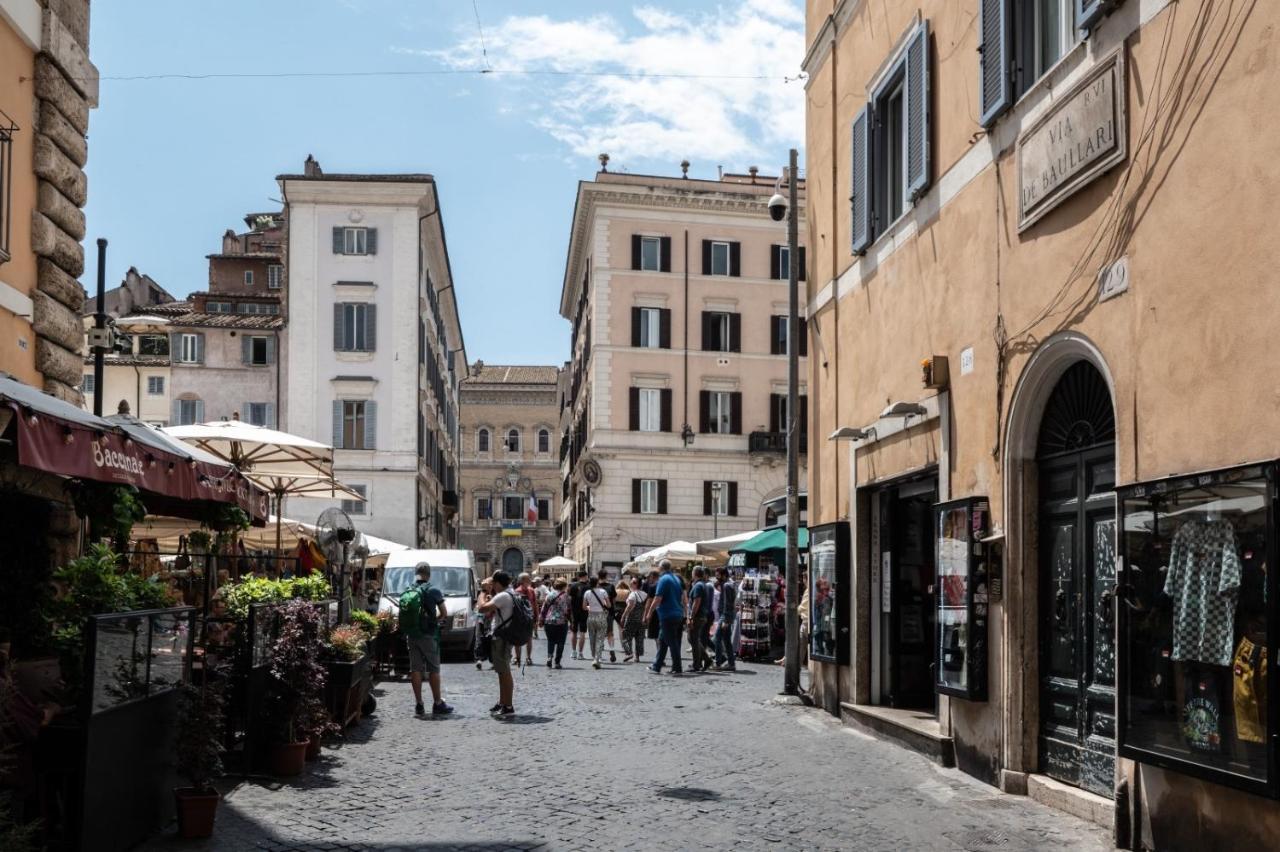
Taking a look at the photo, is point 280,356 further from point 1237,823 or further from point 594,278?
point 1237,823

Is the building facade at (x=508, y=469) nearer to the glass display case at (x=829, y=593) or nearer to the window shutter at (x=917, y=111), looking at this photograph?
the glass display case at (x=829, y=593)

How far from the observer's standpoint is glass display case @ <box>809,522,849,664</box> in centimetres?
1564

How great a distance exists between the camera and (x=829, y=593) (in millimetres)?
16000

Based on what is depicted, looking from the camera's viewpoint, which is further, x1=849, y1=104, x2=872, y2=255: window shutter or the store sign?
x1=849, y1=104, x2=872, y2=255: window shutter

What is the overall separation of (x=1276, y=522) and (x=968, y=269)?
17.5 ft

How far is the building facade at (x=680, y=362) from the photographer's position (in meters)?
50.6

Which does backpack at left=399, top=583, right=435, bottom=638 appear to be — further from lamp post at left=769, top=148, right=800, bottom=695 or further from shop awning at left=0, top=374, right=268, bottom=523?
lamp post at left=769, top=148, right=800, bottom=695

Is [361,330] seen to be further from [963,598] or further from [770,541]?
[963,598]

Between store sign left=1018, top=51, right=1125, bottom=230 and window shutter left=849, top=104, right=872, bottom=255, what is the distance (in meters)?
4.61

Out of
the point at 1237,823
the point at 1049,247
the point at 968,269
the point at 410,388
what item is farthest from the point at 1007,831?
the point at 410,388

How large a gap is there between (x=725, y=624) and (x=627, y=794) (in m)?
15.1

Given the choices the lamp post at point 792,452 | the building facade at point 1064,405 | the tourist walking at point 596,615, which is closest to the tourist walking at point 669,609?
the tourist walking at point 596,615

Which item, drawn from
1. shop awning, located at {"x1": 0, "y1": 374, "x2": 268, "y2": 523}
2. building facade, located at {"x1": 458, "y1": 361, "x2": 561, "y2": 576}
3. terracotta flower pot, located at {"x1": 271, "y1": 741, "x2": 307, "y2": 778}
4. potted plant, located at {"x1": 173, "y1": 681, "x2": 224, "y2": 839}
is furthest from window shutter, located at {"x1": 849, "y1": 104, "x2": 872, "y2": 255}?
building facade, located at {"x1": 458, "y1": 361, "x2": 561, "y2": 576}

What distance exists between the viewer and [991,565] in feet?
35.9
